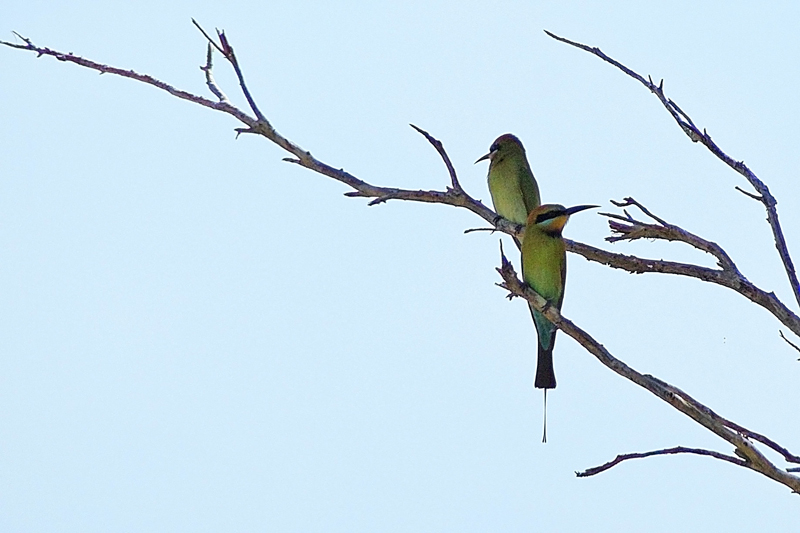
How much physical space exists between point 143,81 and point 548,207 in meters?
1.81

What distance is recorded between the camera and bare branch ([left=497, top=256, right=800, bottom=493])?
2.55 meters

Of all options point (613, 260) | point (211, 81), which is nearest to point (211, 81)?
point (211, 81)

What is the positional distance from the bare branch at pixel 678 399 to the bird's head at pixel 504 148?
8.99ft

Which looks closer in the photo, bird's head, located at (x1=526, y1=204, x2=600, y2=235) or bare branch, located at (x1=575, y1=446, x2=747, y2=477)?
bare branch, located at (x1=575, y1=446, x2=747, y2=477)

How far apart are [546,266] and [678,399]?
1.93 m

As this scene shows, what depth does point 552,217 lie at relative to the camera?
15.0 ft

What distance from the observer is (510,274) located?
307 cm

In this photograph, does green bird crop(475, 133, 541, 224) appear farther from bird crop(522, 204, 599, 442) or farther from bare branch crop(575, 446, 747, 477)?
bare branch crop(575, 446, 747, 477)

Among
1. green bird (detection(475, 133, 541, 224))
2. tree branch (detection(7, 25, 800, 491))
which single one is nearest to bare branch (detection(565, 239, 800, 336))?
tree branch (detection(7, 25, 800, 491))

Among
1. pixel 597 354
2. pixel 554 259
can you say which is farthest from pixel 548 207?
pixel 597 354

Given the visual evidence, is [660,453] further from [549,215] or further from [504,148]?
[504,148]

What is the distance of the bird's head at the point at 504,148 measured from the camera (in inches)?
228

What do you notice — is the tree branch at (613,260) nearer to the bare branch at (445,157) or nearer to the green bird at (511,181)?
the bare branch at (445,157)

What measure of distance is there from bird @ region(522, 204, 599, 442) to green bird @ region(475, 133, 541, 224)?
799 mm
